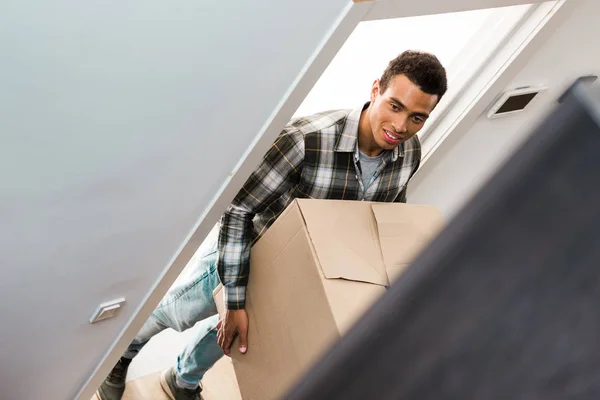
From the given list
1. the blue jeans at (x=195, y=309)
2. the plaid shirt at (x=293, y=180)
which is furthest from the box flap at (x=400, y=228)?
the blue jeans at (x=195, y=309)

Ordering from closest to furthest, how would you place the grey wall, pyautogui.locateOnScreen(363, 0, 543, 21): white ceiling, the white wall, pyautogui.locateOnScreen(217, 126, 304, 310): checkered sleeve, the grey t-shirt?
the grey wall → pyautogui.locateOnScreen(363, 0, 543, 21): white ceiling → pyautogui.locateOnScreen(217, 126, 304, 310): checkered sleeve → the grey t-shirt → the white wall

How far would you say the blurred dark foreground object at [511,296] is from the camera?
170 millimetres

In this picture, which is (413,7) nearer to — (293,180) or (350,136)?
(350,136)

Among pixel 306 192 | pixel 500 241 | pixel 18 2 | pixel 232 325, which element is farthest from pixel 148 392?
pixel 500 241

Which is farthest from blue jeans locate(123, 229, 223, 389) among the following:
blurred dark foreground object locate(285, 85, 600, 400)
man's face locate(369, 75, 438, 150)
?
blurred dark foreground object locate(285, 85, 600, 400)

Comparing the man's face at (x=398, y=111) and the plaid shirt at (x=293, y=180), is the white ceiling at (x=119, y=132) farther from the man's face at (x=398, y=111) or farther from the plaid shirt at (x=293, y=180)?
the man's face at (x=398, y=111)

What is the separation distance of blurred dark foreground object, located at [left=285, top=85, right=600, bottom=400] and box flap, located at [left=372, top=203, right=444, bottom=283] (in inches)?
30.7

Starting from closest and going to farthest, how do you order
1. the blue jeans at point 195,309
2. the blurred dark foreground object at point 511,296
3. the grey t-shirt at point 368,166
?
1. the blurred dark foreground object at point 511,296
2. the grey t-shirt at point 368,166
3. the blue jeans at point 195,309

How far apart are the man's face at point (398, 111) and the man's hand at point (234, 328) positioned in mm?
527

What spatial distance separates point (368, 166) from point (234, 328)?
52cm

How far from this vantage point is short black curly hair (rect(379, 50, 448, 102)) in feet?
3.89

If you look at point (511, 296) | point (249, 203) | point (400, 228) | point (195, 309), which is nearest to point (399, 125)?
point (400, 228)

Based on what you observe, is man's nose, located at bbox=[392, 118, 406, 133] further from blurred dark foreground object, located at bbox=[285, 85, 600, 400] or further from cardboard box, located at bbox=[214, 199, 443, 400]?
blurred dark foreground object, located at bbox=[285, 85, 600, 400]

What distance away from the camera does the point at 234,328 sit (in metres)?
1.21
